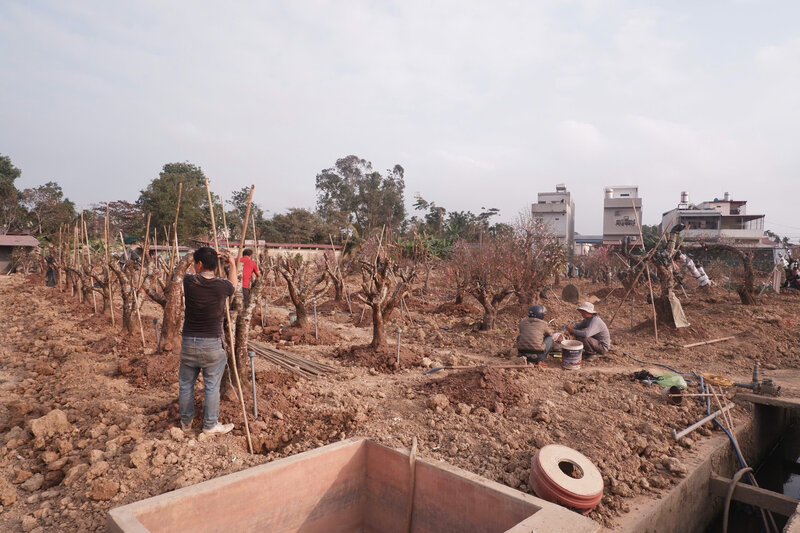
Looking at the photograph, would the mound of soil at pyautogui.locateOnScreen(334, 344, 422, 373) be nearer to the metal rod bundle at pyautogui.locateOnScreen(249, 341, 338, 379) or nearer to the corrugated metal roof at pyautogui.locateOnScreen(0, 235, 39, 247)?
the metal rod bundle at pyautogui.locateOnScreen(249, 341, 338, 379)

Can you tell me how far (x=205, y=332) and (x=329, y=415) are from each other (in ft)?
4.80

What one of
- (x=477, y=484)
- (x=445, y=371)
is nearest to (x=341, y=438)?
(x=477, y=484)

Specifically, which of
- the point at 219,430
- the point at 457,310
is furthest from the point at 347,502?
the point at 457,310

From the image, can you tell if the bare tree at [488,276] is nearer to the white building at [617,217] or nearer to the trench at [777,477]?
the trench at [777,477]

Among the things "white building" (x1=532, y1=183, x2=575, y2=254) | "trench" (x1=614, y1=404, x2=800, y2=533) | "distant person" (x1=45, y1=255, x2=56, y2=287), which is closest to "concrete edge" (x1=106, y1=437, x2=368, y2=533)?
"trench" (x1=614, y1=404, x2=800, y2=533)

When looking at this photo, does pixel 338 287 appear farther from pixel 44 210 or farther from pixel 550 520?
pixel 44 210

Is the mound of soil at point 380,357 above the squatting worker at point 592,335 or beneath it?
beneath

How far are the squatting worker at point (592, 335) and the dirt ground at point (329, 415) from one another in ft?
0.77

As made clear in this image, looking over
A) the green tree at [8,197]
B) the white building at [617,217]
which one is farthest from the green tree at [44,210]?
the white building at [617,217]

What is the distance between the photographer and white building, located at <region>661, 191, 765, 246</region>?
101 feet

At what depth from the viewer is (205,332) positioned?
12.7 ft

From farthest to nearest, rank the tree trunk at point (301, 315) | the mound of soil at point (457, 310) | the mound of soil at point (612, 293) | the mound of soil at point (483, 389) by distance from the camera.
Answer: the mound of soil at point (612, 293), the mound of soil at point (457, 310), the tree trunk at point (301, 315), the mound of soil at point (483, 389)

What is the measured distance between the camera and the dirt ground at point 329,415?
3.33 metres

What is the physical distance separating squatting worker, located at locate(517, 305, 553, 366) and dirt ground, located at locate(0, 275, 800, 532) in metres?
0.26
